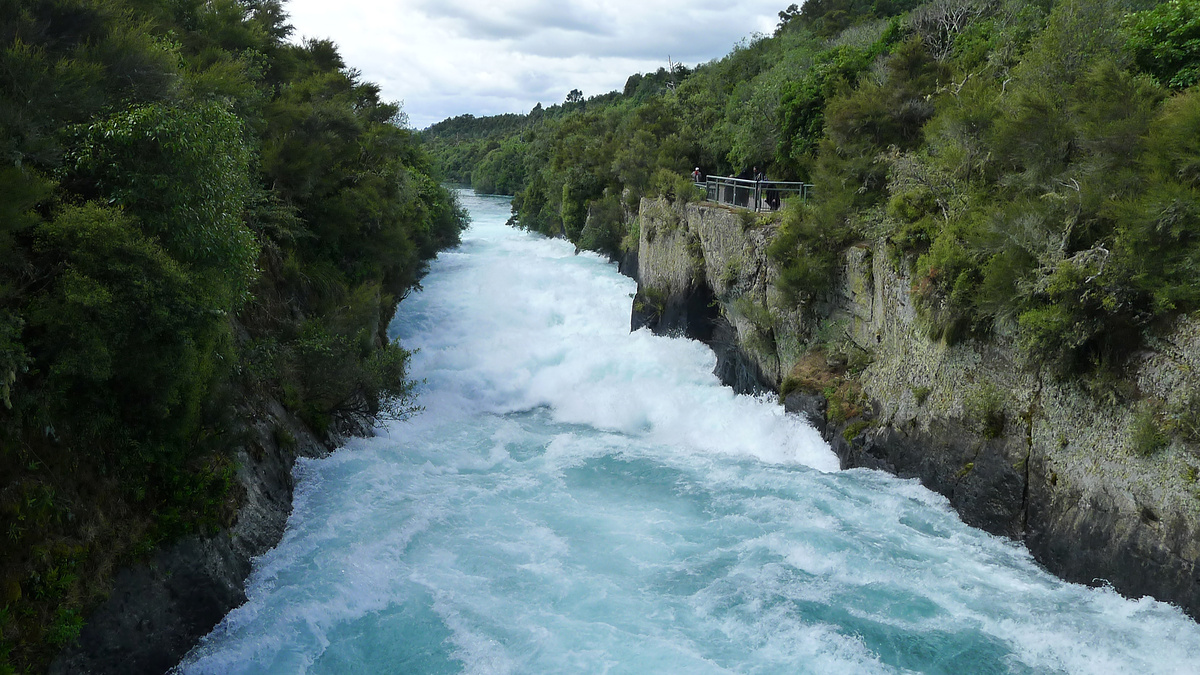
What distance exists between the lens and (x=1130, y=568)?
29.4 feet

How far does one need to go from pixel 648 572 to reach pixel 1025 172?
338 inches

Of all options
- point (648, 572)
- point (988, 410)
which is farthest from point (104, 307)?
point (988, 410)

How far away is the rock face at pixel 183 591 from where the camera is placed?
7.12 meters

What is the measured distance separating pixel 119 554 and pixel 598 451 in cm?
991

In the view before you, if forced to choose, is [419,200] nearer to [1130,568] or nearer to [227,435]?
[227,435]

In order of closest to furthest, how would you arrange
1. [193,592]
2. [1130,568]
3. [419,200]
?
1. [193,592]
2. [1130,568]
3. [419,200]

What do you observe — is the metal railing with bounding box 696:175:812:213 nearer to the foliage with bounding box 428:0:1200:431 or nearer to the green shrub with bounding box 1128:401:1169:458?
the foliage with bounding box 428:0:1200:431

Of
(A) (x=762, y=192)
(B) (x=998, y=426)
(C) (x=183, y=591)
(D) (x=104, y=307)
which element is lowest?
(C) (x=183, y=591)

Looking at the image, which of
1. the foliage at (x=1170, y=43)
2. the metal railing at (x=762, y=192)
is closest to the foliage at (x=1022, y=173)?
the foliage at (x=1170, y=43)

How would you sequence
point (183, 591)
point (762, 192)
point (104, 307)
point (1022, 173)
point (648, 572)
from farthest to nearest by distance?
1. point (762, 192)
2. point (1022, 173)
3. point (648, 572)
4. point (183, 591)
5. point (104, 307)

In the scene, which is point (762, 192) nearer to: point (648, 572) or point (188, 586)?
point (648, 572)

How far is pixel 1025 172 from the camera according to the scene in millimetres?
11281

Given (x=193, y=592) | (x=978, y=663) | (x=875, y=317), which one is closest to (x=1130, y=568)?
(x=978, y=663)

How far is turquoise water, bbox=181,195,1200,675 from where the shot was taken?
8.56 m
